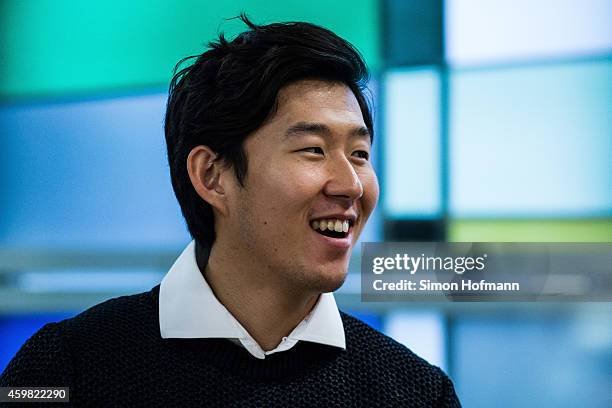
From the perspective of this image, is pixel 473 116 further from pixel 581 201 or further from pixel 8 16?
pixel 8 16

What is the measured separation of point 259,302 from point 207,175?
0.22 m

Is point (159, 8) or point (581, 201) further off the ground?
point (159, 8)

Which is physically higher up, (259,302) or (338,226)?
(338,226)

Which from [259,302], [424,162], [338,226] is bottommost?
[259,302]

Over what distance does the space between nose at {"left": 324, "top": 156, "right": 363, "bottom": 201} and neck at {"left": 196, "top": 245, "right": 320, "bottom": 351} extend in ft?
0.57

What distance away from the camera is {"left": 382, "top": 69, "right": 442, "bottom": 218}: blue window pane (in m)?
1.62

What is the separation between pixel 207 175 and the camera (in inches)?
50.9

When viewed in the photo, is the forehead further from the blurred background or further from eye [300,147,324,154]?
the blurred background

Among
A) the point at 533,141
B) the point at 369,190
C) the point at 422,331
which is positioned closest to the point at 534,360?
the point at 422,331

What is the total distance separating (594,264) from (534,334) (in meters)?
0.18

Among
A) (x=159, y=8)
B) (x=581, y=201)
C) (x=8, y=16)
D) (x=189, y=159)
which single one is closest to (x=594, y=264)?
(x=581, y=201)

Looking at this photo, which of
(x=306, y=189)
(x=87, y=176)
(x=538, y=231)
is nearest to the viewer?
(x=306, y=189)

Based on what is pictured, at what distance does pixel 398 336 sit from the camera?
1620mm

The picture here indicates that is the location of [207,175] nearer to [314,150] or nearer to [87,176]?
[314,150]
